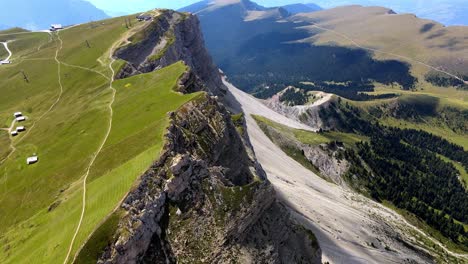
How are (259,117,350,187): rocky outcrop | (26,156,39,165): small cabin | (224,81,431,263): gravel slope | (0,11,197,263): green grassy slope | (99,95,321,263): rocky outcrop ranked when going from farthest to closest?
(259,117,350,187): rocky outcrop < (224,81,431,263): gravel slope < (26,156,39,165): small cabin < (0,11,197,263): green grassy slope < (99,95,321,263): rocky outcrop

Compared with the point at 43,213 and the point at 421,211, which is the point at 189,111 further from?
the point at 421,211

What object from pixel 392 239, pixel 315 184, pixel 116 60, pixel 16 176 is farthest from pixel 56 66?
pixel 392 239

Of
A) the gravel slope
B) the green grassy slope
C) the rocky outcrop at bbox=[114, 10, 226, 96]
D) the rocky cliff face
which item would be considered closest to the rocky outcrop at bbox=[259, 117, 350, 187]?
the gravel slope

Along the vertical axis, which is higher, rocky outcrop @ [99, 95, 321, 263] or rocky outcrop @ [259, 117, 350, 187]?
rocky outcrop @ [99, 95, 321, 263]

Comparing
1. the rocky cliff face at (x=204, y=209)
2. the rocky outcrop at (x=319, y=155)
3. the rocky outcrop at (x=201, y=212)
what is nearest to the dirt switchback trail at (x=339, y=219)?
the rocky outcrop at (x=319, y=155)

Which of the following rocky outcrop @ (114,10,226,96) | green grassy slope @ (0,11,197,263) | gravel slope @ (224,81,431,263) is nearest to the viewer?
green grassy slope @ (0,11,197,263)

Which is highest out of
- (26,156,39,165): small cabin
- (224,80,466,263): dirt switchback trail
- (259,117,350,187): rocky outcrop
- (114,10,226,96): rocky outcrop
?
(114,10,226,96): rocky outcrop

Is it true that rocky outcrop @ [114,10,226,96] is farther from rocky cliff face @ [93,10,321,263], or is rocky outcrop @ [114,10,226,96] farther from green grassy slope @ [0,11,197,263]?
rocky cliff face @ [93,10,321,263]

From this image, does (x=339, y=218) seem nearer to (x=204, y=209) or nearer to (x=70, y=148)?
(x=204, y=209)
